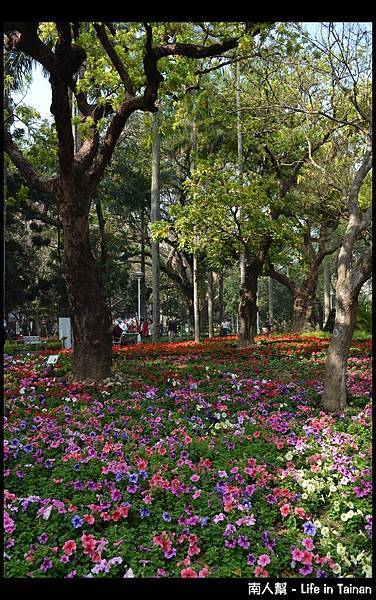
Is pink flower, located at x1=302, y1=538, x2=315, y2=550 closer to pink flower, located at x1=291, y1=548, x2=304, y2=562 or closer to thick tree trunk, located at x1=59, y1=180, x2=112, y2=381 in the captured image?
pink flower, located at x1=291, y1=548, x2=304, y2=562

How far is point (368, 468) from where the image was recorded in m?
4.73

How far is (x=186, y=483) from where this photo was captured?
4535 millimetres

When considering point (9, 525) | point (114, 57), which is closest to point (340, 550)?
point (9, 525)

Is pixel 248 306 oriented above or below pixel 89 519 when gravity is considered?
above

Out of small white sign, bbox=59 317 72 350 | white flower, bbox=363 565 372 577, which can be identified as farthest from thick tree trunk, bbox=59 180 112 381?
small white sign, bbox=59 317 72 350

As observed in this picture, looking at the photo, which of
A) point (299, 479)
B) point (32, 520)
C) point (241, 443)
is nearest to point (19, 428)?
point (32, 520)

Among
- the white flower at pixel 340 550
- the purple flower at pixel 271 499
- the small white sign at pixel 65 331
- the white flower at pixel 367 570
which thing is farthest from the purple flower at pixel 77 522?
the small white sign at pixel 65 331

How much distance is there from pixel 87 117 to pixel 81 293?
2638 millimetres

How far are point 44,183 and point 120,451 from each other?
4935 millimetres

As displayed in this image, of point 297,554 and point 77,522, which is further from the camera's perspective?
point 77,522

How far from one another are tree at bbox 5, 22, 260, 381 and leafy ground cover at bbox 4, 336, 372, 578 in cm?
112

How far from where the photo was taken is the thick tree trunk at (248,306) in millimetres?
14789

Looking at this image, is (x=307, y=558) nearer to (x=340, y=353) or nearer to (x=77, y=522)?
(x=77, y=522)

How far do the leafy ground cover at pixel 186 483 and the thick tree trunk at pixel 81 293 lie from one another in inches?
27.5
